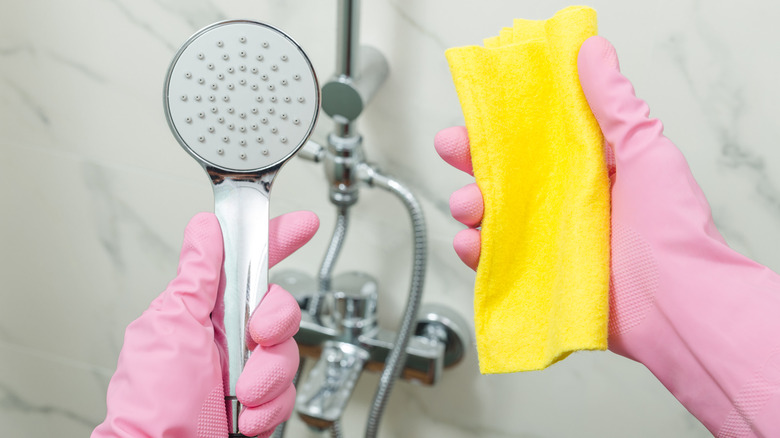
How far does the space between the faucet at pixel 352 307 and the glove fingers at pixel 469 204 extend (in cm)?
16

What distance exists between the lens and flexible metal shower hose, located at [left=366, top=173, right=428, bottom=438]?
0.68 metres

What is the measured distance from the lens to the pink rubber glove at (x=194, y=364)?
502mm

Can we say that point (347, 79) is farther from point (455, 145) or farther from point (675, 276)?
point (675, 276)

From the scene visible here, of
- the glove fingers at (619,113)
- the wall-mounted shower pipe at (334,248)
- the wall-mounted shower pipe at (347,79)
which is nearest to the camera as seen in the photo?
the glove fingers at (619,113)

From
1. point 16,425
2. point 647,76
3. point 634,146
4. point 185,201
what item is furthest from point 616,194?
point 16,425

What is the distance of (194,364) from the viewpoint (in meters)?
0.51

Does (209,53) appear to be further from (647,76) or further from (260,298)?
(647,76)

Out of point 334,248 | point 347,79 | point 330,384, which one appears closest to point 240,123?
point 347,79

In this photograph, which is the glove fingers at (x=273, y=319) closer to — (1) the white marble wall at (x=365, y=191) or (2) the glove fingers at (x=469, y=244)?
(2) the glove fingers at (x=469, y=244)

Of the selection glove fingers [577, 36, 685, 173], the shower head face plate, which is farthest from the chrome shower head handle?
glove fingers [577, 36, 685, 173]

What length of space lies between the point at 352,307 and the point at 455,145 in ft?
1.02

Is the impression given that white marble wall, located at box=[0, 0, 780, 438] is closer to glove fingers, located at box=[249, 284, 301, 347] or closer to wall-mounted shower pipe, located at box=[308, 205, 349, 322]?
wall-mounted shower pipe, located at box=[308, 205, 349, 322]

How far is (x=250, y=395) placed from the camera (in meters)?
0.50

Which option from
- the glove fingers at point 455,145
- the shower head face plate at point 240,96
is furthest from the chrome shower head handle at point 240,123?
the glove fingers at point 455,145
